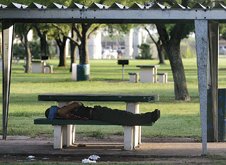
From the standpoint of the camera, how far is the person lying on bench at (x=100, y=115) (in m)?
12.5

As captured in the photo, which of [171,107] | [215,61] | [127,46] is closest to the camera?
[215,61]

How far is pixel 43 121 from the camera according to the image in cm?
1243

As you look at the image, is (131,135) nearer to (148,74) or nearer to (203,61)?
(203,61)

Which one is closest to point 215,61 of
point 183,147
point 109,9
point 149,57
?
point 183,147

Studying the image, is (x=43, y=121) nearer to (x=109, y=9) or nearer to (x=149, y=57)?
(x=109, y=9)

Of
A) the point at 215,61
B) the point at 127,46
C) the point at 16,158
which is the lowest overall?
the point at 16,158

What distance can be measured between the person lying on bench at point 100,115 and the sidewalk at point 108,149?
0.55m

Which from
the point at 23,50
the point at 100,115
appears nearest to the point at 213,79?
the point at 100,115

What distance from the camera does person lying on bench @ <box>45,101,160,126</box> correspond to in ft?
41.1

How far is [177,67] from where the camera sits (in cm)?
2588

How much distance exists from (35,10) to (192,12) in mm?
2611

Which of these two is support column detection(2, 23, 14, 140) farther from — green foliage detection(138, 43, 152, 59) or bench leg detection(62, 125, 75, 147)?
green foliage detection(138, 43, 152, 59)

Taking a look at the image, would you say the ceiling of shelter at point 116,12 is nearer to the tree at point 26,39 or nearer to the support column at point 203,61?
the support column at point 203,61

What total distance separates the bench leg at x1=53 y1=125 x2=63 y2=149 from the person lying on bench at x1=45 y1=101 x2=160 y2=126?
25 cm
